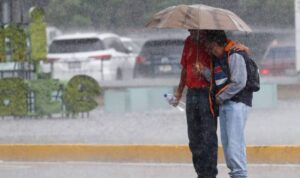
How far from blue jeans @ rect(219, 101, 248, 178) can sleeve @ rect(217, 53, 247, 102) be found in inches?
4.1

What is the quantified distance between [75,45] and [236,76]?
12281 millimetres

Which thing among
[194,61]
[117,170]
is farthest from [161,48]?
[194,61]

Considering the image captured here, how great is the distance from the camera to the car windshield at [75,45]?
1918 cm

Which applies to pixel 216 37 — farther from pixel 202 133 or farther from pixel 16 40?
pixel 16 40

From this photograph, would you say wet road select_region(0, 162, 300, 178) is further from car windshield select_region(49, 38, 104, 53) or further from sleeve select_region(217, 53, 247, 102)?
car windshield select_region(49, 38, 104, 53)

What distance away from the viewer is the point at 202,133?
7.84 meters

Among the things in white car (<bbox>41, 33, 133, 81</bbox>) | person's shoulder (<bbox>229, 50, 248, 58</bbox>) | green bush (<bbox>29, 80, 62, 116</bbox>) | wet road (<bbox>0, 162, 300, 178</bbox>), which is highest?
person's shoulder (<bbox>229, 50, 248, 58</bbox>)

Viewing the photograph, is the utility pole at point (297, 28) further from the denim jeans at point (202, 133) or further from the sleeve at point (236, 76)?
the sleeve at point (236, 76)

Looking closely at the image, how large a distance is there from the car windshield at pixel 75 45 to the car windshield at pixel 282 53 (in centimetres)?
355

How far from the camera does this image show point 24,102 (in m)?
16.0

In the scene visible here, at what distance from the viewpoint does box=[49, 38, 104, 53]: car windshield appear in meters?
19.2

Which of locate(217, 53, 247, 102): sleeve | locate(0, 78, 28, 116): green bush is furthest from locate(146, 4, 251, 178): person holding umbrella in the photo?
locate(0, 78, 28, 116): green bush

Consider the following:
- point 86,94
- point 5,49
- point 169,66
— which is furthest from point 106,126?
point 169,66

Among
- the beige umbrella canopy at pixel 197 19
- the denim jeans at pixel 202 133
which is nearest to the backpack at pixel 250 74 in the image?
the beige umbrella canopy at pixel 197 19
